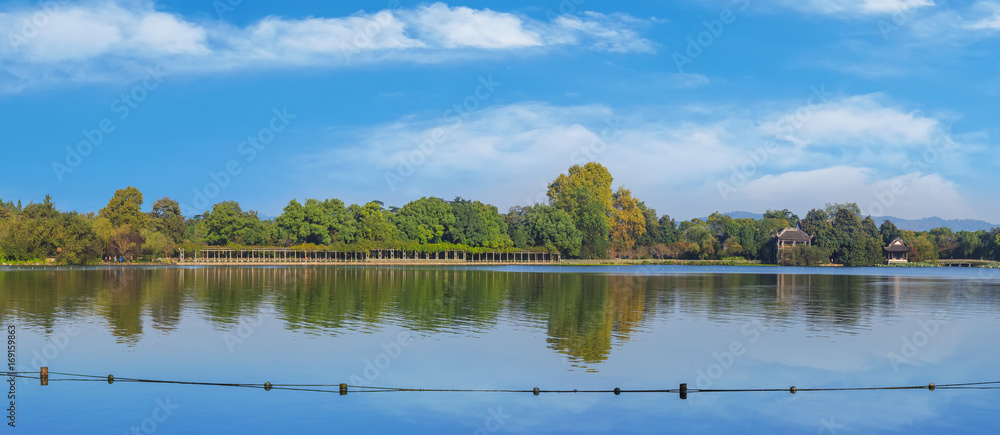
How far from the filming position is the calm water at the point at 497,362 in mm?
14195

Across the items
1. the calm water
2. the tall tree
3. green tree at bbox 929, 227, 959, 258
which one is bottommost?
the calm water

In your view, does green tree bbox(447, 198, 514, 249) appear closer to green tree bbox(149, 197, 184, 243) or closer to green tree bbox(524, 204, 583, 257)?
green tree bbox(524, 204, 583, 257)

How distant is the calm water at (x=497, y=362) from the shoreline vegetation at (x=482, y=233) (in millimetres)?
60905

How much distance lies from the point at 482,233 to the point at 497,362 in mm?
101481

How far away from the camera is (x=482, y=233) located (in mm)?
121250

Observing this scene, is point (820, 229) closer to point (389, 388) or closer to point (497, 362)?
point (497, 362)

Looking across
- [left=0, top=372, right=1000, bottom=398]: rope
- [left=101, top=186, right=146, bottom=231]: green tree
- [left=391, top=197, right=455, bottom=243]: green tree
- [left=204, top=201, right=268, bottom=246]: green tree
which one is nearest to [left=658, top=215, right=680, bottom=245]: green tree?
[left=391, top=197, right=455, bottom=243]: green tree

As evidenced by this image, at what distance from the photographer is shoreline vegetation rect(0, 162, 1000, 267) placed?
9169 centimetres

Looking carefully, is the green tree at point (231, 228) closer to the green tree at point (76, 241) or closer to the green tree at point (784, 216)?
the green tree at point (76, 241)

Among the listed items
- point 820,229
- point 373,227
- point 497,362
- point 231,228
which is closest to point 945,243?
point 820,229

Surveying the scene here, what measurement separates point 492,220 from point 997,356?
4102 inches

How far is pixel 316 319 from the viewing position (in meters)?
29.3

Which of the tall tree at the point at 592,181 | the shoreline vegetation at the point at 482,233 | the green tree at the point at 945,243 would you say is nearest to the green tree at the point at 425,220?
the shoreline vegetation at the point at 482,233

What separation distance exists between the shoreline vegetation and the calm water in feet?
200
